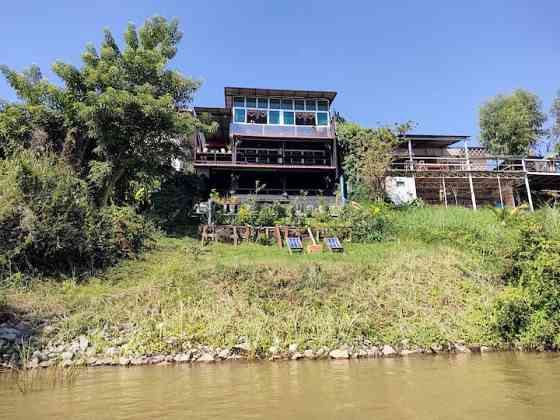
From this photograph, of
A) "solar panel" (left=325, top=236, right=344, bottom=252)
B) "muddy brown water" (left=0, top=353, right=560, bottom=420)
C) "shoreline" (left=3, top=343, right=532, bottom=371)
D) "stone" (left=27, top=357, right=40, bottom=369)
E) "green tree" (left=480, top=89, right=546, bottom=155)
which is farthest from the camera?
"green tree" (left=480, top=89, right=546, bottom=155)

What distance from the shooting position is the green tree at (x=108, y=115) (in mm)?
16766

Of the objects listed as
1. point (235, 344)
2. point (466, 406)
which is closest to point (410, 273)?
point (235, 344)

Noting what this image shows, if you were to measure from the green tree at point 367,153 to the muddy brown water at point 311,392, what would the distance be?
15.4 m

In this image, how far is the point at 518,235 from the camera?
37.8 ft

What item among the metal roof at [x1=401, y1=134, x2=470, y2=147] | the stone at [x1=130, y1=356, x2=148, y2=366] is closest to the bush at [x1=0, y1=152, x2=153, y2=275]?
the stone at [x1=130, y1=356, x2=148, y2=366]

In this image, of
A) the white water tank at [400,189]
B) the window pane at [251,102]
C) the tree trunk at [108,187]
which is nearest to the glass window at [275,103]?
the window pane at [251,102]

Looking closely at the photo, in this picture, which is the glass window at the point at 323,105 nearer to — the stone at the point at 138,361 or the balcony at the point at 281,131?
the balcony at the point at 281,131

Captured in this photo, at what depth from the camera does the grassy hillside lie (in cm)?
997

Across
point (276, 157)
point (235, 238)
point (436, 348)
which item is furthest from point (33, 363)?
point (276, 157)

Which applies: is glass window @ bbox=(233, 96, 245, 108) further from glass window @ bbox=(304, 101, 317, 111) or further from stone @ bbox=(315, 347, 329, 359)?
stone @ bbox=(315, 347, 329, 359)

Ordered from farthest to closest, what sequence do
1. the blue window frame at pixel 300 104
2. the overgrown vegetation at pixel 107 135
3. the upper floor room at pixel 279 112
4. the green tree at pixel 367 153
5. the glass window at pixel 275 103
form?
the blue window frame at pixel 300 104, the glass window at pixel 275 103, the upper floor room at pixel 279 112, the green tree at pixel 367 153, the overgrown vegetation at pixel 107 135

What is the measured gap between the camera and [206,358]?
9.24m

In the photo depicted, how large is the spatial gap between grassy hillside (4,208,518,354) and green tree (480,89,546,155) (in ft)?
54.4

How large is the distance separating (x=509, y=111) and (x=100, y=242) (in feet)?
89.1
